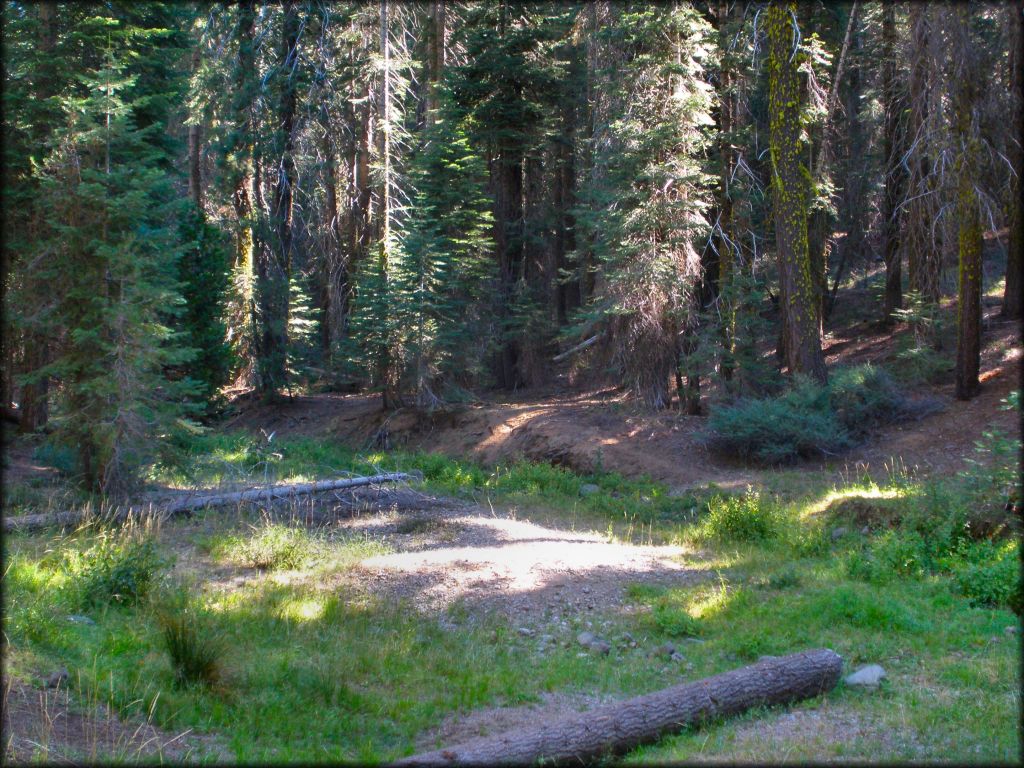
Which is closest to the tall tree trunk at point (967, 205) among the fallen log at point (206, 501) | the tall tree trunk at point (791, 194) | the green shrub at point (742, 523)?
the tall tree trunk at point (791, 194)

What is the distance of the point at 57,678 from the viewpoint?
5430 millimetres

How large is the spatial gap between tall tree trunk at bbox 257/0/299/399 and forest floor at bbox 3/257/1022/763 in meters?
8.06

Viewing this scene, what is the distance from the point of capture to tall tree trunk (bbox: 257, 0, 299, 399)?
23.2 metres

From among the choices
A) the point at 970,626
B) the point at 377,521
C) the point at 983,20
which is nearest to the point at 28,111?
the point at 377,521

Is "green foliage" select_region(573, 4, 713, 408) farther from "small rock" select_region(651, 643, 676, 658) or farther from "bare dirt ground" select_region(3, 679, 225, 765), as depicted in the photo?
"bare dirt ground" select_region(3, 679, 225, 765)

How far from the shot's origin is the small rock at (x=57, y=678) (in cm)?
537

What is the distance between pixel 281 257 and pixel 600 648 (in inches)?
796

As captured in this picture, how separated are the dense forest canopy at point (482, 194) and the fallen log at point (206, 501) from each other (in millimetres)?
819

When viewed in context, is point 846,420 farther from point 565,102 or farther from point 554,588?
point 565,102

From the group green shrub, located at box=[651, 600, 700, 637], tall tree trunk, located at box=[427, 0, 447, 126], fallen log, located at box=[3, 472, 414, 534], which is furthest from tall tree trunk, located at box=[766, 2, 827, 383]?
tall tree trunk, located at box=[427, 0, 447, 126]

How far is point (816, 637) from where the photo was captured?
699 centimetres

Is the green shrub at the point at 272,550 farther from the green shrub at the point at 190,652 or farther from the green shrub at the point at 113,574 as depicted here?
the green shrub at the point at 190,652

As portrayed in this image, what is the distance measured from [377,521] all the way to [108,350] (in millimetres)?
4925

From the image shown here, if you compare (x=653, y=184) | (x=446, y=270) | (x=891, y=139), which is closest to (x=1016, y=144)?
(x=891, y=139)
